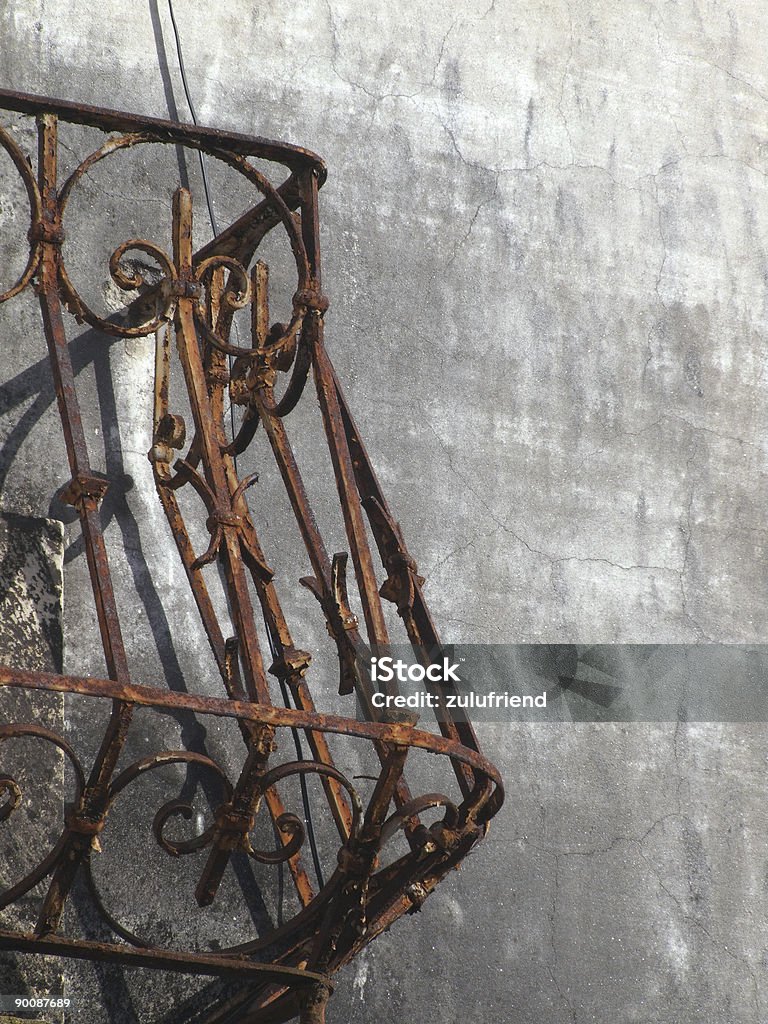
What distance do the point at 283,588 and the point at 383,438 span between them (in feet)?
1.58

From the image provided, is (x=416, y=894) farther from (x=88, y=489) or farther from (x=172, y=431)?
(x=172, y=431)

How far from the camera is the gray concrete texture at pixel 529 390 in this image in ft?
9.80

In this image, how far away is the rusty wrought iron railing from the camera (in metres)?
2.11

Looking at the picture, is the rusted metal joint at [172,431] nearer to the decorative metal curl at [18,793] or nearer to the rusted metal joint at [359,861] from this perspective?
the decorative metal curl at [18,793]

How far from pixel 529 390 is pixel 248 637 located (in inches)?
55.0

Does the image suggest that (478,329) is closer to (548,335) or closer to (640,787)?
(548,335)

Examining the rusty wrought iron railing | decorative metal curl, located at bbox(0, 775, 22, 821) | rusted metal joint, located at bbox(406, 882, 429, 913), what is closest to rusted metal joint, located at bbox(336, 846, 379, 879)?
the rusty wrought iron railing

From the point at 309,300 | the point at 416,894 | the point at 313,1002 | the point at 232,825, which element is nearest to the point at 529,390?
the point at 309,300

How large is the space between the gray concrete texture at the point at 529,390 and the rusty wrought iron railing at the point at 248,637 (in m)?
0.32

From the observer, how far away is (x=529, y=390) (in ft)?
11.4

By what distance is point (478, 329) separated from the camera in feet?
11.5

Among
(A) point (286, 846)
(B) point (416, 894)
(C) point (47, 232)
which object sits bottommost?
(B) point (416, 894)

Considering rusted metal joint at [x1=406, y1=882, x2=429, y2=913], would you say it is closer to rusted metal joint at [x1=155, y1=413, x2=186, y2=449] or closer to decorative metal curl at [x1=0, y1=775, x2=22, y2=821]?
decorative metal curl at [x1=0, y1=775, x2=22, y2=821]

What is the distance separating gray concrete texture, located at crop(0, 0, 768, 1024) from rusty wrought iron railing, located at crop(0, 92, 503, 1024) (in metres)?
0.32
